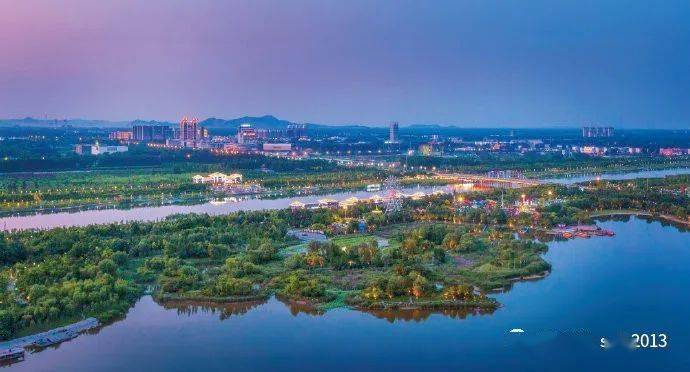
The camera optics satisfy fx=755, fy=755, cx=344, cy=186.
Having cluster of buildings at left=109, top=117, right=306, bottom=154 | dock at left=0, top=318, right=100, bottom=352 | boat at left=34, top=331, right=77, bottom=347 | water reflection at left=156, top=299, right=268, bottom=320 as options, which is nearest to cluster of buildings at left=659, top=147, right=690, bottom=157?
cluster of buildings at left=109, top=117, right=306, bottom=154

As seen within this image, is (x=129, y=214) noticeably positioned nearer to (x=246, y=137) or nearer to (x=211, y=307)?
(x=211, y=307)

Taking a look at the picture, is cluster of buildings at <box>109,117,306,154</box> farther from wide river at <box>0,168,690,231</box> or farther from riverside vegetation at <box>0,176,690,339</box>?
riverside vegetation at <box>0,176,690,339</box>

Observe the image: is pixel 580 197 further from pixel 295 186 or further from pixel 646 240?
pixel 295 186

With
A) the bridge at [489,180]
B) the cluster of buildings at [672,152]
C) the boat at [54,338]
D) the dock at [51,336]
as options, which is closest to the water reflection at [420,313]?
the dock at [51,336]

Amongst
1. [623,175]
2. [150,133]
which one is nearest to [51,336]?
[623,175]

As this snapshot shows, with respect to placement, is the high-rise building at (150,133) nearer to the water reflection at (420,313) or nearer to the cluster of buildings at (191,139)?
the cluster of buildings at (191,139)

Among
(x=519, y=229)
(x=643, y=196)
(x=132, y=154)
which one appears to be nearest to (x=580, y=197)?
(x=643, y=196)

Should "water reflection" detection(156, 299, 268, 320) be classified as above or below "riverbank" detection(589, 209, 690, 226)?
below
